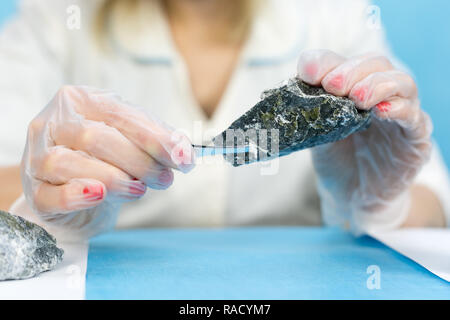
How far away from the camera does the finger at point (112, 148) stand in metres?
0.64

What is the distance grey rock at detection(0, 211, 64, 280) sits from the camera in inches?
22.7

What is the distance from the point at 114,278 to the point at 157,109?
0.78 metres

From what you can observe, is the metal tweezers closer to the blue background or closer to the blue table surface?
the blue table surface

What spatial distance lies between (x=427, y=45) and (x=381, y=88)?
4.90 ft

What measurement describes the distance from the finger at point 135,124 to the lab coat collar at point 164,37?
66cm

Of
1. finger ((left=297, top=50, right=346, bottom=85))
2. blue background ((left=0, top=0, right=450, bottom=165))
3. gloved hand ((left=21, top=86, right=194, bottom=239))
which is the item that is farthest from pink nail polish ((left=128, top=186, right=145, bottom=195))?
blue background ((left=0, top=0, right=450, bottom=165))

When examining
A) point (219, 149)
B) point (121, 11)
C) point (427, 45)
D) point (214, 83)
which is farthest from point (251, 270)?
point (427, 45)

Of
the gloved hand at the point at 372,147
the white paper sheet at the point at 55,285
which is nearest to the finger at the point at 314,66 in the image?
the gloved hand at the point at 372,147

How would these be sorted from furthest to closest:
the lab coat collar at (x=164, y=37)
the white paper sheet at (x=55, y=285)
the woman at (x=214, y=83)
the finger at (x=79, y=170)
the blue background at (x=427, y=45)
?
the blue background at (x=427, y=45) → the lab coat collar at (x=164, y=37) → the woman at (x=214, y=83) → the finger at (x=79, y=170) → the white paper sheet at (x=55, y=285)

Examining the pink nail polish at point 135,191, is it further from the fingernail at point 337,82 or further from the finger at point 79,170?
the fingernail at point 337,82

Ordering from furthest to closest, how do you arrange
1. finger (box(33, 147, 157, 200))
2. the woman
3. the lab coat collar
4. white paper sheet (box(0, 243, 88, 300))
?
the lab coat collar, the woman, finger (box(33, 147, 157, 200)), white paper sheet (box(0, 243, 88, 300))

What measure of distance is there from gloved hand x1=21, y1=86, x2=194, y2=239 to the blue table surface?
0.11 metres
